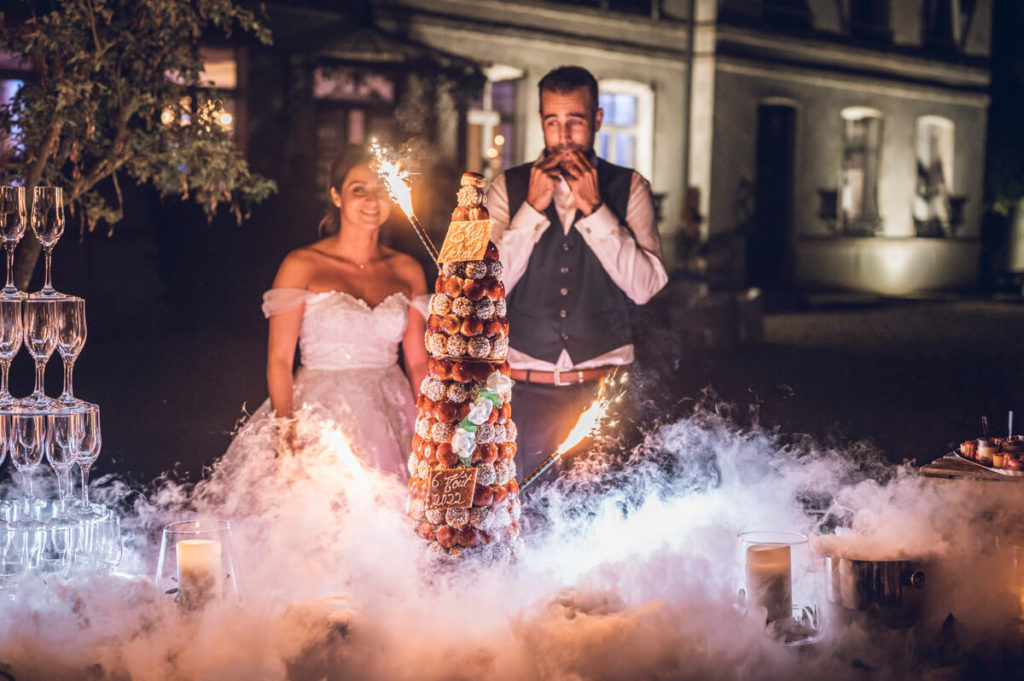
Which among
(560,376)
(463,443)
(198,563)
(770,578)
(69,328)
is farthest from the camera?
(560,376)

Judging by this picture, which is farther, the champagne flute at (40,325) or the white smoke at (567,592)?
the champagne flute at (40,325)

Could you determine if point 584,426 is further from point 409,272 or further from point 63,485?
point 409,272

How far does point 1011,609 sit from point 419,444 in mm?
1644

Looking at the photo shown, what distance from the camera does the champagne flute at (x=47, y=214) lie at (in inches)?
143

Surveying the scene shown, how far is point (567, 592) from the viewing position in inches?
124

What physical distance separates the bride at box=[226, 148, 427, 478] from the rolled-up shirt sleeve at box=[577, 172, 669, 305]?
0.92 metres

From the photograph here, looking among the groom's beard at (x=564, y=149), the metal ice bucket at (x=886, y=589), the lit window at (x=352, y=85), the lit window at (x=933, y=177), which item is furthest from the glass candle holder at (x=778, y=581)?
the lit window at (x=933, y=177)

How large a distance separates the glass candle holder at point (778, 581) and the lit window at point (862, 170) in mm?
20684

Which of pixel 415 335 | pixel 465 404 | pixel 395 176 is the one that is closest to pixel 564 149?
pixel 395 176

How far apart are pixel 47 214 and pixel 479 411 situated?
1.53 m

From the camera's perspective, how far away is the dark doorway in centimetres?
2134

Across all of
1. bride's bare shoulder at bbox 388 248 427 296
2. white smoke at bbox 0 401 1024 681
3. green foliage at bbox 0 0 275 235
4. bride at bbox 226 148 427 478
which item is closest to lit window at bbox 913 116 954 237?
green foliage at bbox 0 0 275 235

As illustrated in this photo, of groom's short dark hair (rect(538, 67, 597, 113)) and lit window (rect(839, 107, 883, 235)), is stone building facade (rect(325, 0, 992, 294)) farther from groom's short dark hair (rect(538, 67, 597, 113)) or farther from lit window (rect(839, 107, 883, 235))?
groom's short dark hair (rect(538, 67, 597, 113))

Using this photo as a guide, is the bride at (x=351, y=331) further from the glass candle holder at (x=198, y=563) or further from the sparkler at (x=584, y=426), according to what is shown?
the glass candle holder at (x=198, y=563)
